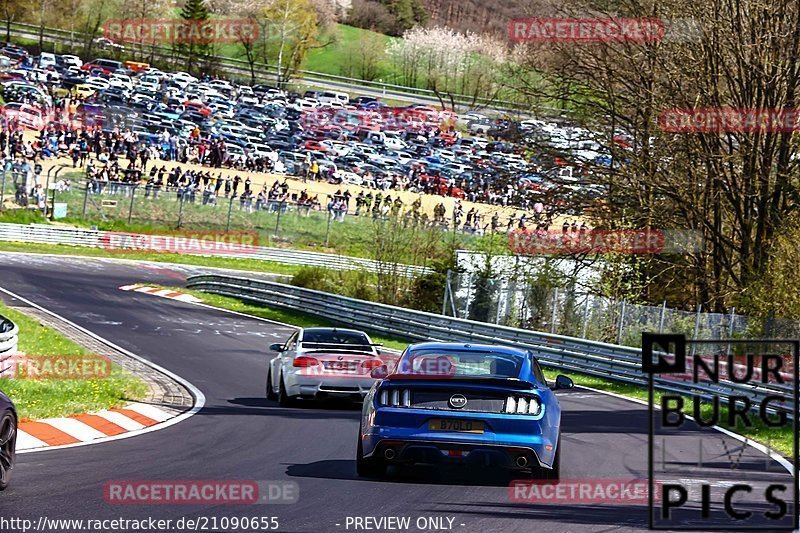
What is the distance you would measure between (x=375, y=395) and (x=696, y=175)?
84.5 feet

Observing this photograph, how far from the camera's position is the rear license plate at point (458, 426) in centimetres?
1018

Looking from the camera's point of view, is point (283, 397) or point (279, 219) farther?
point (279, 219)

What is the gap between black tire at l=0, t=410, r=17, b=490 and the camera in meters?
8.80

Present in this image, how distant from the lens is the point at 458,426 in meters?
10.2

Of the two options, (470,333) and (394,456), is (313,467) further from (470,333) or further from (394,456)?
(470,333)

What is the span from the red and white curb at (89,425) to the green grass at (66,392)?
0.84 feet

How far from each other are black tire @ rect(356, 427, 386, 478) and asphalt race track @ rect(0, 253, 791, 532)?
118 millimetres

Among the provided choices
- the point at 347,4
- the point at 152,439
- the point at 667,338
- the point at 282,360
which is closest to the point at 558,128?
the point at 282,360

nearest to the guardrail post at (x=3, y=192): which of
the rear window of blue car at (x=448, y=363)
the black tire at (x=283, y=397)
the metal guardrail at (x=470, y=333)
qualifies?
the metal guardrail at (x=470, y=333)

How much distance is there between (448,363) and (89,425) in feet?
16.3

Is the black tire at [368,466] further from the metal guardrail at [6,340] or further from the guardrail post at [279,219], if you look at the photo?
the guardrail post at [279,219]

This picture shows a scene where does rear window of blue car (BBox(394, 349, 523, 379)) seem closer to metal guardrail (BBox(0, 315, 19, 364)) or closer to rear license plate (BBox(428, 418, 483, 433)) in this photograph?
rear license plate (BBox(428, 418, 483, 433))

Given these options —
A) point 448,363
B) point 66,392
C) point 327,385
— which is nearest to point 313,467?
point 448,363

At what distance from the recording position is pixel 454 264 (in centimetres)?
3619
